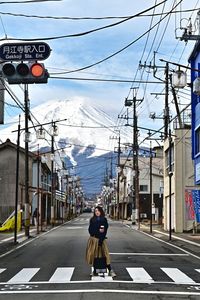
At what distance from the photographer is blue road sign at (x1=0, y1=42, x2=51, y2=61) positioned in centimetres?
1307

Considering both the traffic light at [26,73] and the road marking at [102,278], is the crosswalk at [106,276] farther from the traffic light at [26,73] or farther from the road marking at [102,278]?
the traffic light at [26,73]

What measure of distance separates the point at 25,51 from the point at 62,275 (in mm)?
5965

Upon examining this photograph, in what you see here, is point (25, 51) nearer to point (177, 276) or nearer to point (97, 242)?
point (97, 242)

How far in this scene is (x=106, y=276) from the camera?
48.8 feet

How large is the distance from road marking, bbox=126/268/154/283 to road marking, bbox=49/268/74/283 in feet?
5.37

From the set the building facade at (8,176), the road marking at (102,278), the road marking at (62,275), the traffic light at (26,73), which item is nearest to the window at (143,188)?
the building facade at (8,176)

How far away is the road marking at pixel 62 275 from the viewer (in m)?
14.2

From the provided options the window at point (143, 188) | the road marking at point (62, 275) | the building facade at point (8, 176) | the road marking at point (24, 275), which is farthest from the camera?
the window at point (143, 188)

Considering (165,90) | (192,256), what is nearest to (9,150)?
(165,90)

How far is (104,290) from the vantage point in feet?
40.6

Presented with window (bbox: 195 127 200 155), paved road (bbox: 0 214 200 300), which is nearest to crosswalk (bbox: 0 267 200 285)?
paved road (bbox: 0 214 200 300)

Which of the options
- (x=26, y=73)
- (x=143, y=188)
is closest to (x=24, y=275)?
(x=26, y=73)

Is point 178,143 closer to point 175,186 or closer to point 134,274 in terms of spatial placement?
point 175,186

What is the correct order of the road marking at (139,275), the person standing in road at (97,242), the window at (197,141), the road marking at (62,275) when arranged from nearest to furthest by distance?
the road marking at (62,275) < the road marking at (139,275) < the person standing in road at (97,242) < the window at (197,141)
